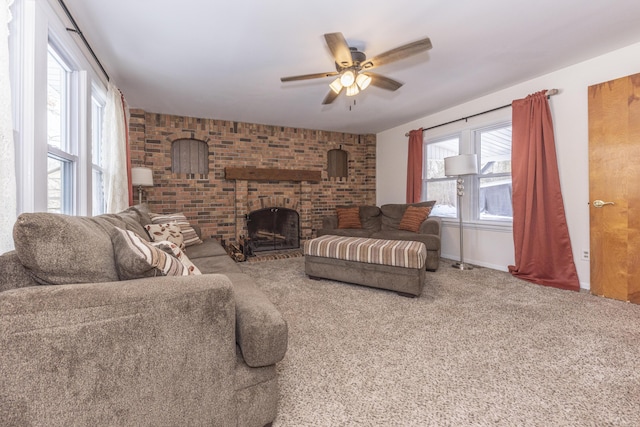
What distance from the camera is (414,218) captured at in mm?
4246

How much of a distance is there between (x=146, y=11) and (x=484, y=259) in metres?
4.41

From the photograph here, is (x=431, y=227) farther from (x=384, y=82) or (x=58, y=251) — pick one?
(x=58, y=251)

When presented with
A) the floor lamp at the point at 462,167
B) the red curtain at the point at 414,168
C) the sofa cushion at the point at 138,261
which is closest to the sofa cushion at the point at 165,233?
the sofa cushion at the point at 138,261

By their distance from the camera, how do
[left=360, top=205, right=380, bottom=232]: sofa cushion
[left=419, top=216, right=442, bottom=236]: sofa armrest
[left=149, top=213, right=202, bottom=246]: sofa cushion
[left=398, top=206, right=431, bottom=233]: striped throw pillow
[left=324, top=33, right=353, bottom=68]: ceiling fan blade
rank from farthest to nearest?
1. [left=360, top=205, right=380, bottom=232]: sofa cushion
2. [left=398, top=206, right=431, bottom=233]: striped throw pillow
3. [left=419, top=216, right=442, bottom=236]: sofa armrest
4. [left=149, top=213, right=202, bottom=246]: sofa cushion
5. [left=324, top=33, right=353, bottom=68]: ceiling fan blade

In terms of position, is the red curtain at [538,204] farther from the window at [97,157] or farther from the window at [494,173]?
the window at [97,157]

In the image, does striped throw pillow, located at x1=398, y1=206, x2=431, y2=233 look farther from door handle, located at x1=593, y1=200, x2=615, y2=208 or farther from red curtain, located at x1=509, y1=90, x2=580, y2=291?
door handle, located at x1=593, y1=200, x2=615, y2=208

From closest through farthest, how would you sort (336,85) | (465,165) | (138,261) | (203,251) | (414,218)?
(138,261)
(336,85)
(203,251)
(465,165)
(414,218)

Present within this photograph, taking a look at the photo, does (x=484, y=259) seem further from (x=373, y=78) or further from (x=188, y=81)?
(x=188, y=81)

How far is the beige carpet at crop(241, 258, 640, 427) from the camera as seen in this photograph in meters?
1.29

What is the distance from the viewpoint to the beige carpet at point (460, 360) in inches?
50.6

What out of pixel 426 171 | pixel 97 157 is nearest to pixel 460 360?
pixel 97 157

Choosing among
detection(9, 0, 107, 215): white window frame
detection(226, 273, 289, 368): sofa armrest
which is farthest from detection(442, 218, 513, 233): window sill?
detection(9, 0, 107, 215): white window frame

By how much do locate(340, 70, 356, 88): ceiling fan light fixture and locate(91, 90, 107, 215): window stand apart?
2387 mm

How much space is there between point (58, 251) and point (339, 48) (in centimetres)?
197
